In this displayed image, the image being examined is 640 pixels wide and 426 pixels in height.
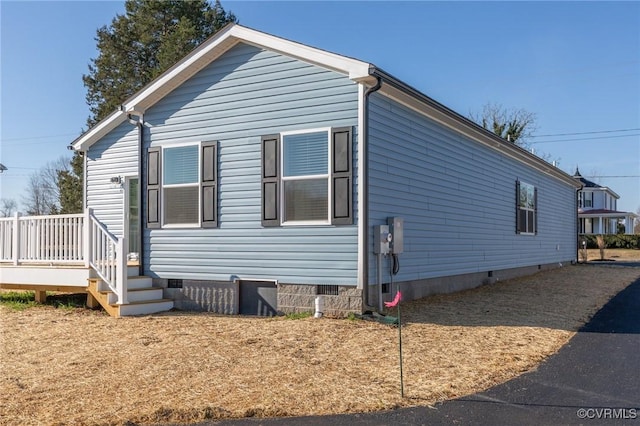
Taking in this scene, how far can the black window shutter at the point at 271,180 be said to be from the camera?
28.2 feet

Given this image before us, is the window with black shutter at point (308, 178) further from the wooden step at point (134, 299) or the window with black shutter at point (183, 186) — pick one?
the wooden step at point (134, 299)

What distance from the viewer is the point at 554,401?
4504 mm

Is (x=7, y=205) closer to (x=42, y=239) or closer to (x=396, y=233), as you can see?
(x=42, y=239)

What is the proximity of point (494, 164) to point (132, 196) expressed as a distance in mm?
8679

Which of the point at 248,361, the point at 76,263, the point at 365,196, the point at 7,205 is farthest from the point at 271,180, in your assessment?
the point at 7,205

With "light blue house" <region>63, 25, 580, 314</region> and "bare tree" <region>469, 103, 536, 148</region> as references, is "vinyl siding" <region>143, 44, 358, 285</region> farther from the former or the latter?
"bare tree" <region>469, 103, 536, 148</region>

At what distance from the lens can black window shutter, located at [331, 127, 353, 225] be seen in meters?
8.00

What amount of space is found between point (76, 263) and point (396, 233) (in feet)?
18.7

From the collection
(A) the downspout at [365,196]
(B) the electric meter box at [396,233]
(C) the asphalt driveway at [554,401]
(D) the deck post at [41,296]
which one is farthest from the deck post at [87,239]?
(C) the asphalt driveway at [554,401]

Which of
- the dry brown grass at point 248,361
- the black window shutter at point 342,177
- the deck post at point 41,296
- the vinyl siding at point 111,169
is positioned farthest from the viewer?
the vinyl siding at point 111,169

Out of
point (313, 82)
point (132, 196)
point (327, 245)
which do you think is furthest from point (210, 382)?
point (132, 196)

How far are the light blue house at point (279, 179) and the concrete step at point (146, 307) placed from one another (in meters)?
0.22

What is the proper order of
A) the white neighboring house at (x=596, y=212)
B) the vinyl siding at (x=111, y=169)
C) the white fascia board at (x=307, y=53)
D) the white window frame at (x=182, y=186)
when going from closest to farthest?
the white fascia board at (x=307, y=53) → the white window frame at (x=182, y=186) → the vinyl siding at (x=111, y=169) → the white neighboring house at (x=596, y=212)

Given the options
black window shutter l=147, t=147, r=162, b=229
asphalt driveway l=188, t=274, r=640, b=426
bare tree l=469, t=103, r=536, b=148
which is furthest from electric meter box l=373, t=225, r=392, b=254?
bare tree l=469, t=103, r=536, b=148
